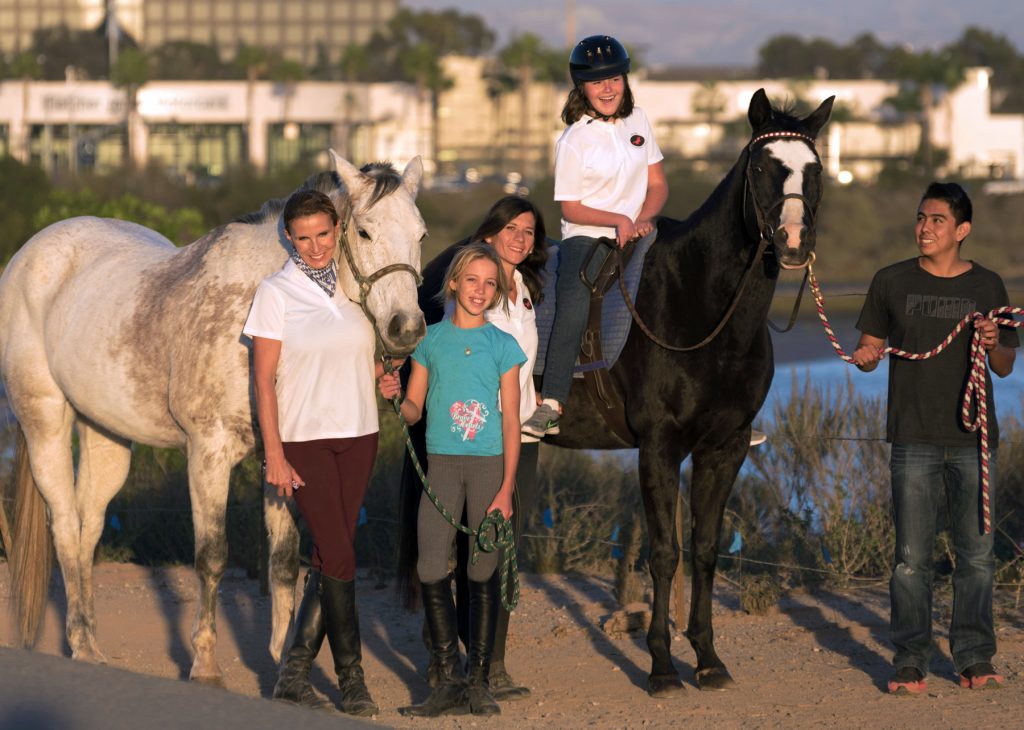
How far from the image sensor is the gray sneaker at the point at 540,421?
670cm

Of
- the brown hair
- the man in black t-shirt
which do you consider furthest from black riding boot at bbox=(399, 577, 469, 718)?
the man in black t-shirt

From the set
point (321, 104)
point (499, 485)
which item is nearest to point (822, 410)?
point (499, 485)

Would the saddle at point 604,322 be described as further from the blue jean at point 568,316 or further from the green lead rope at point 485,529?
→ the green lead rope at point 485,529

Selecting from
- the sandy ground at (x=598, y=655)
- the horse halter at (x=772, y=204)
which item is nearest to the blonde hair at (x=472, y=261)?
the horse halter at (x=772, y=204)

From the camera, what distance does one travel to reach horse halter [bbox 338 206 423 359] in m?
5.77

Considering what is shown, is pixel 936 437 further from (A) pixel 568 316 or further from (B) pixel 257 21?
(B) pixel 257 21

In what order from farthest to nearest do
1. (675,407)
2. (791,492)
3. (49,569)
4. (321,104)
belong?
(321,104), (791,492), (49,569), (675,407)

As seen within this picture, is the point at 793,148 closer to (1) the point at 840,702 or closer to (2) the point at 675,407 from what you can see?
(2) the point at 675,407

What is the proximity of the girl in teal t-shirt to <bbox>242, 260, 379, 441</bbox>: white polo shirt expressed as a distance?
0.88 feet

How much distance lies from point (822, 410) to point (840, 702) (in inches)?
174

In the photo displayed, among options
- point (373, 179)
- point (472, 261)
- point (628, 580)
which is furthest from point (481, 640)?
point (628, 580)

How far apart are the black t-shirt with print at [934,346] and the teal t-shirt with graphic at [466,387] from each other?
163 cm

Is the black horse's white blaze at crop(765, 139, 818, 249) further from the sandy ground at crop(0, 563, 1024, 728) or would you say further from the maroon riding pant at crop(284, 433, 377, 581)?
the sandy ground at crop(0, 563, 1024, 728)

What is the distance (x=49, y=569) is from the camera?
7.66 meters
